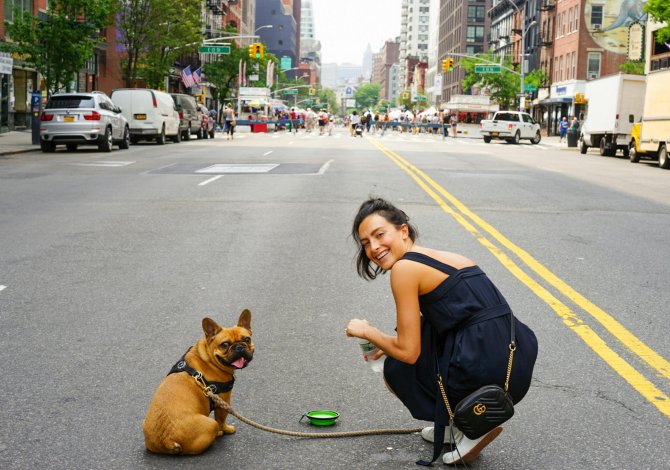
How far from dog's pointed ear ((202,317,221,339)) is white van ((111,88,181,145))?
32.9m

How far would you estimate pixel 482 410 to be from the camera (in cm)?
375

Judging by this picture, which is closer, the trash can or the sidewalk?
the sidewalk

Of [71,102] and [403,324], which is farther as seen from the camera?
[71,102]

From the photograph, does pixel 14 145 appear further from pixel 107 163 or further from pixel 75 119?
pixel 107 163

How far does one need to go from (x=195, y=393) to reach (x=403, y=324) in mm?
941

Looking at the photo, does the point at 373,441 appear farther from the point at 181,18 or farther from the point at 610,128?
the point at 181,18

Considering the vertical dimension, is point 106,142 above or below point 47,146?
above

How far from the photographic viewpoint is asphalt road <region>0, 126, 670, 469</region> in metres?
4.35

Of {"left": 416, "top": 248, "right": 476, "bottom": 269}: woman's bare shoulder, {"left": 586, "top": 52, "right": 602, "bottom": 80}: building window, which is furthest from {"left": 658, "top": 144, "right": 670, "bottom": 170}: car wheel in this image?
{"left": 586, "top": 52, "right": 602, "bottom": 80}: building window

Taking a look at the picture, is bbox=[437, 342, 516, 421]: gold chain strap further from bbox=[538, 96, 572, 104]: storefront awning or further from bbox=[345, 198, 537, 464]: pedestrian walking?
bbox=[538, 96, 572, 104]: storefront awning

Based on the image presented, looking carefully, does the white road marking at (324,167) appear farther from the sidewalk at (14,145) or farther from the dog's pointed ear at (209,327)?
the dog's pointed ear at (209,327)

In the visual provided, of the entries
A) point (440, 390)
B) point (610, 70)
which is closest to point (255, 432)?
point (440, 390)

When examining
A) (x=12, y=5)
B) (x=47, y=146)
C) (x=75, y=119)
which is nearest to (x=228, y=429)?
(x=75, y=119)

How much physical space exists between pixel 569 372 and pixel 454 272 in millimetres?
2068
